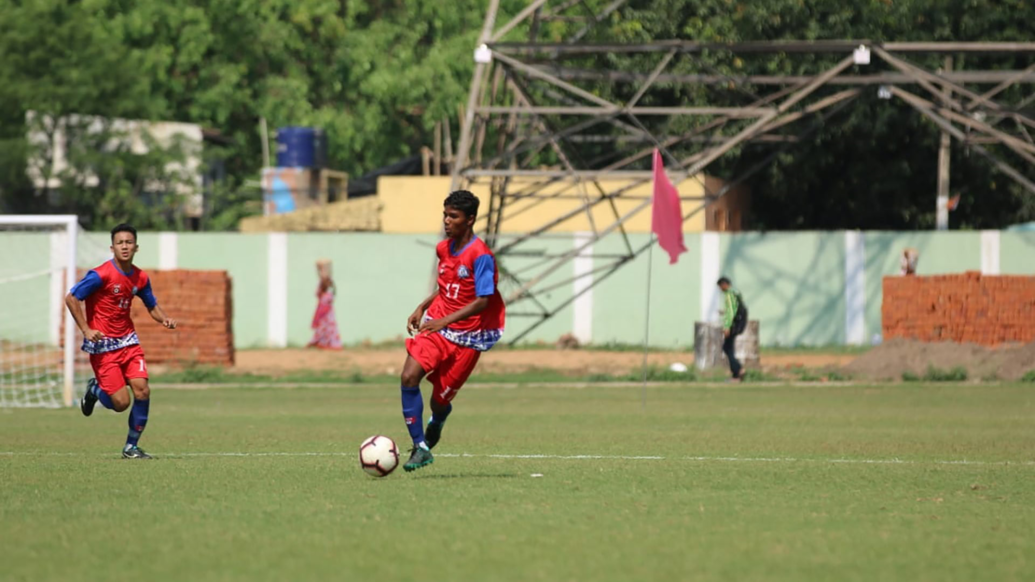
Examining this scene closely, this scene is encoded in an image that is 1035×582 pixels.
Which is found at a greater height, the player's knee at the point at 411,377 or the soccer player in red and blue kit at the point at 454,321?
the soccer player in red and blue kit at the point at 454,321

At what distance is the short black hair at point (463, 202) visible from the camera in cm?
1169

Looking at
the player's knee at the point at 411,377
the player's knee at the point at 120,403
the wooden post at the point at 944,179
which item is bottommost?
the player's knee at the point at 120,403

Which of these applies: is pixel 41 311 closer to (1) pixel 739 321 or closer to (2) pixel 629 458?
(1) pixel 739 321

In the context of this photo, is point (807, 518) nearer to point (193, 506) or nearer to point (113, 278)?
point (193, 506)

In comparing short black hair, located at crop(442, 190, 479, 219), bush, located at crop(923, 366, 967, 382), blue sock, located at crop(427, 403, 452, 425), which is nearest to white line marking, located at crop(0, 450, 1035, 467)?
blue sock, located at crop(427, 403, 452, 425)

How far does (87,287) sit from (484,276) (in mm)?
4008

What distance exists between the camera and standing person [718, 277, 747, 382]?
28828 millimetres

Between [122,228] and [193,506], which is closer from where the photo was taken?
[193,506]

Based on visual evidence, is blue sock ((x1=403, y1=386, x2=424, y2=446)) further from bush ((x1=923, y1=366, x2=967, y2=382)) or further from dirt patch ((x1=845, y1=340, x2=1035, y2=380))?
bush ((x1=923, y1=366, x2=967, y2=382))

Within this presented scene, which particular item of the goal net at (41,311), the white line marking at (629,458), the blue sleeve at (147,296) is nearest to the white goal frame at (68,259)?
the goal net at (41,311)

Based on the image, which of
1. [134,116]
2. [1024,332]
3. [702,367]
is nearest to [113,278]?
[702,367]

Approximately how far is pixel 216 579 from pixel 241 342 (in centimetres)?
3132

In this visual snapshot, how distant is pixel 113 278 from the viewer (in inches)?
545

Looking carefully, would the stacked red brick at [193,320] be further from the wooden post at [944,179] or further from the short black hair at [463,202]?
the short black hair at [463,202]
